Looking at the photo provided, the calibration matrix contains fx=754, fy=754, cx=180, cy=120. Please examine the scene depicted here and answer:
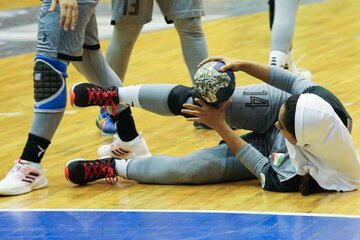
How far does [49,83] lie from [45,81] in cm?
2

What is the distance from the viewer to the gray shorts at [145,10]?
14.5ft

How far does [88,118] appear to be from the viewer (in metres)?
5.29

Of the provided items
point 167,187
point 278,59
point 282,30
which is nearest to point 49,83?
point 167,187

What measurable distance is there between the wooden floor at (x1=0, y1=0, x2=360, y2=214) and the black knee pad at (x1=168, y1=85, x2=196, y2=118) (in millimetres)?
381

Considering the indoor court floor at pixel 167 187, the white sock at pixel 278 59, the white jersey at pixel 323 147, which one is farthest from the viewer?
the white sock at pixel 278 59

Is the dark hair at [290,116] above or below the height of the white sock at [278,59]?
above

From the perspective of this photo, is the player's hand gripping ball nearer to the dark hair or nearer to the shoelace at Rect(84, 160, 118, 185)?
the dark hair

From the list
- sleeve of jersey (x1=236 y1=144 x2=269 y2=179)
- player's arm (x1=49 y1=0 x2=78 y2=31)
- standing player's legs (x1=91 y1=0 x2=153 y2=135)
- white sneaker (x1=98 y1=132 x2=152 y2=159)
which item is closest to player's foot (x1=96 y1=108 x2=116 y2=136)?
standing player's legs (x1=91 y1=0 x2=153 y2=135)

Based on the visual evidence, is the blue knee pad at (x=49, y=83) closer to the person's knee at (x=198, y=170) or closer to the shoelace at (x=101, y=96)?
the shoelace at (x=101, y=96)

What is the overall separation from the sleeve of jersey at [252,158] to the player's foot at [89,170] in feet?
2.23

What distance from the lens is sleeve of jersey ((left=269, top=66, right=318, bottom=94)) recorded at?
3.53 m

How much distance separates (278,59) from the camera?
15.1 ft

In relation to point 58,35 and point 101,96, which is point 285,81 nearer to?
point 101,96

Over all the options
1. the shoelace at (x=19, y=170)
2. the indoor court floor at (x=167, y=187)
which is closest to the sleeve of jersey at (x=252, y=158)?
the indoor court floor at (x=167, y=187)
